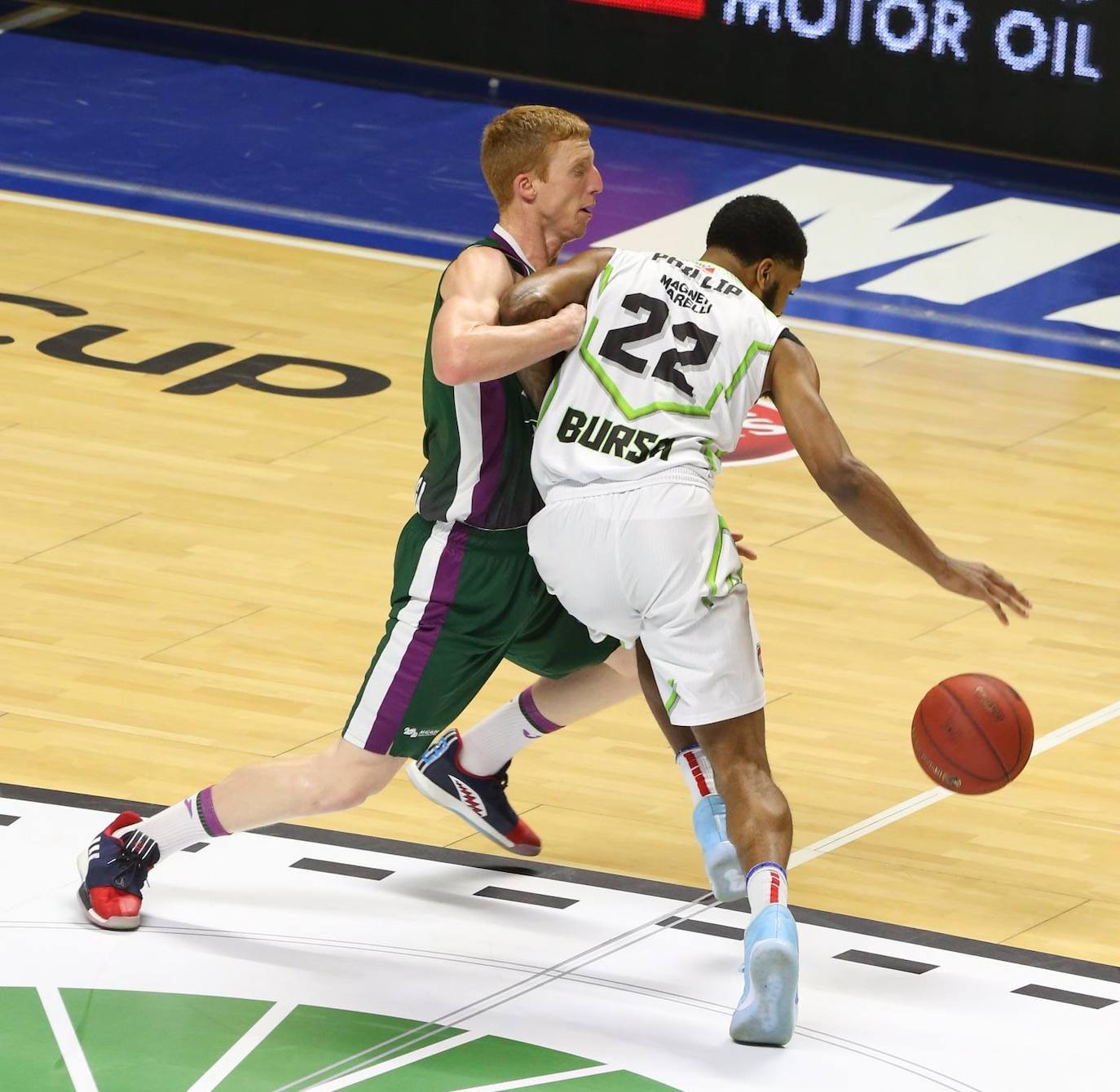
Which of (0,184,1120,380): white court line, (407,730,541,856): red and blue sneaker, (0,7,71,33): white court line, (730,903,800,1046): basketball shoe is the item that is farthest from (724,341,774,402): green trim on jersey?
(0,7,71,33): white court line

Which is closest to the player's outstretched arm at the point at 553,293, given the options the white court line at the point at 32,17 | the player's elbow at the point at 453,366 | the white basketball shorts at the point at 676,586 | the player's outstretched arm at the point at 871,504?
the player's elbow at the point at 453,366

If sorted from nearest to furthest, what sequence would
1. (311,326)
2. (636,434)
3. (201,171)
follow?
1. (636,434)
2. (311,326)
3. (201,171)

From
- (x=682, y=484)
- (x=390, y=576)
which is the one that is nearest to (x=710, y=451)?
(x=682, y=484)

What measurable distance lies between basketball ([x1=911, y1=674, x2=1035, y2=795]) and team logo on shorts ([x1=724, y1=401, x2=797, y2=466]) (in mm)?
3500

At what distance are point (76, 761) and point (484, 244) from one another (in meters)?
1.90

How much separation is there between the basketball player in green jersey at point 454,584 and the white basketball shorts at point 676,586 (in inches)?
12.6

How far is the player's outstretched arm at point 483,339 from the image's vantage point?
16.5 feet

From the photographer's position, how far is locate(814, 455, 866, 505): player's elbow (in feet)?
16.3

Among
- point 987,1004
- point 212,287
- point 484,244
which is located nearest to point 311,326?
point 212,287

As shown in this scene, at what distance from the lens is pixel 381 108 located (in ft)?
45.7

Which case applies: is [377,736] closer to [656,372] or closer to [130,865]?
[130,865]

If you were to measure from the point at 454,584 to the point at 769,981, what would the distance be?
1117mm

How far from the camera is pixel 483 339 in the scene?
16.5ft

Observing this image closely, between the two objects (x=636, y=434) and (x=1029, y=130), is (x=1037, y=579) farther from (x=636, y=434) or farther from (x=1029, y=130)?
(x=1029, y=130)
